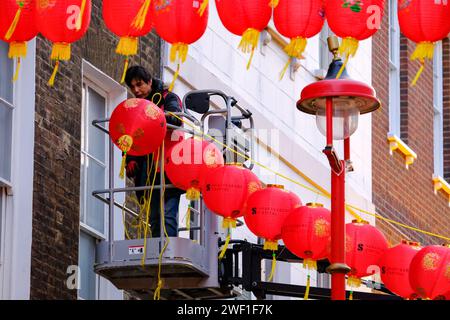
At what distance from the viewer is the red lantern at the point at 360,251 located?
68.7 feet

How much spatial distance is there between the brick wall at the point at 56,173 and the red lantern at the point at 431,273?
3476 mm

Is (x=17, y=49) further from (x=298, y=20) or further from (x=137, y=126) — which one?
(x=298, y=20)

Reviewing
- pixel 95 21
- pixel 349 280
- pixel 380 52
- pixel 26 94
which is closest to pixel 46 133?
pixel 26 94

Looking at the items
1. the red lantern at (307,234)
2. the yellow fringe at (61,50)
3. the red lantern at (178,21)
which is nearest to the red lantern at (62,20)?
the yellow fringe at (61,50)

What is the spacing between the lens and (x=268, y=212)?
20.7 meters

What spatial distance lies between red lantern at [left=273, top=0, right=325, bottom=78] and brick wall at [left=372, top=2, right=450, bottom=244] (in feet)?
34.6

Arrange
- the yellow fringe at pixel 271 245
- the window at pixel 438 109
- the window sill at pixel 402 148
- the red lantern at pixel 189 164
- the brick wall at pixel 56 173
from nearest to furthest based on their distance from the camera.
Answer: the red lantern at pixel 189 164 → the brick wall at pixel 56 173 → the yellow fringe at pixel 271 245 → the window sill at pixel 402 148 → the window at pixel 438 109

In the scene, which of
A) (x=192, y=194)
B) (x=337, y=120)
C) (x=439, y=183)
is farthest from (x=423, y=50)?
(x=439, y=183)

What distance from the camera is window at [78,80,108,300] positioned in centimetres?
2180

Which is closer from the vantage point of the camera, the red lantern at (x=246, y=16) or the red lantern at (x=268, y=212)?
the red lantern at (x=246, y=16)

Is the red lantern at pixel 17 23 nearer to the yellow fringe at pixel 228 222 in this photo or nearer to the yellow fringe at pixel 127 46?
the yellow fringe at pixel 127 46

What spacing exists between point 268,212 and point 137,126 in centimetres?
186

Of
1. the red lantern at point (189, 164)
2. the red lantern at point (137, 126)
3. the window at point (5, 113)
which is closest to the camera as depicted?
the red lantern at point (137, 126)
